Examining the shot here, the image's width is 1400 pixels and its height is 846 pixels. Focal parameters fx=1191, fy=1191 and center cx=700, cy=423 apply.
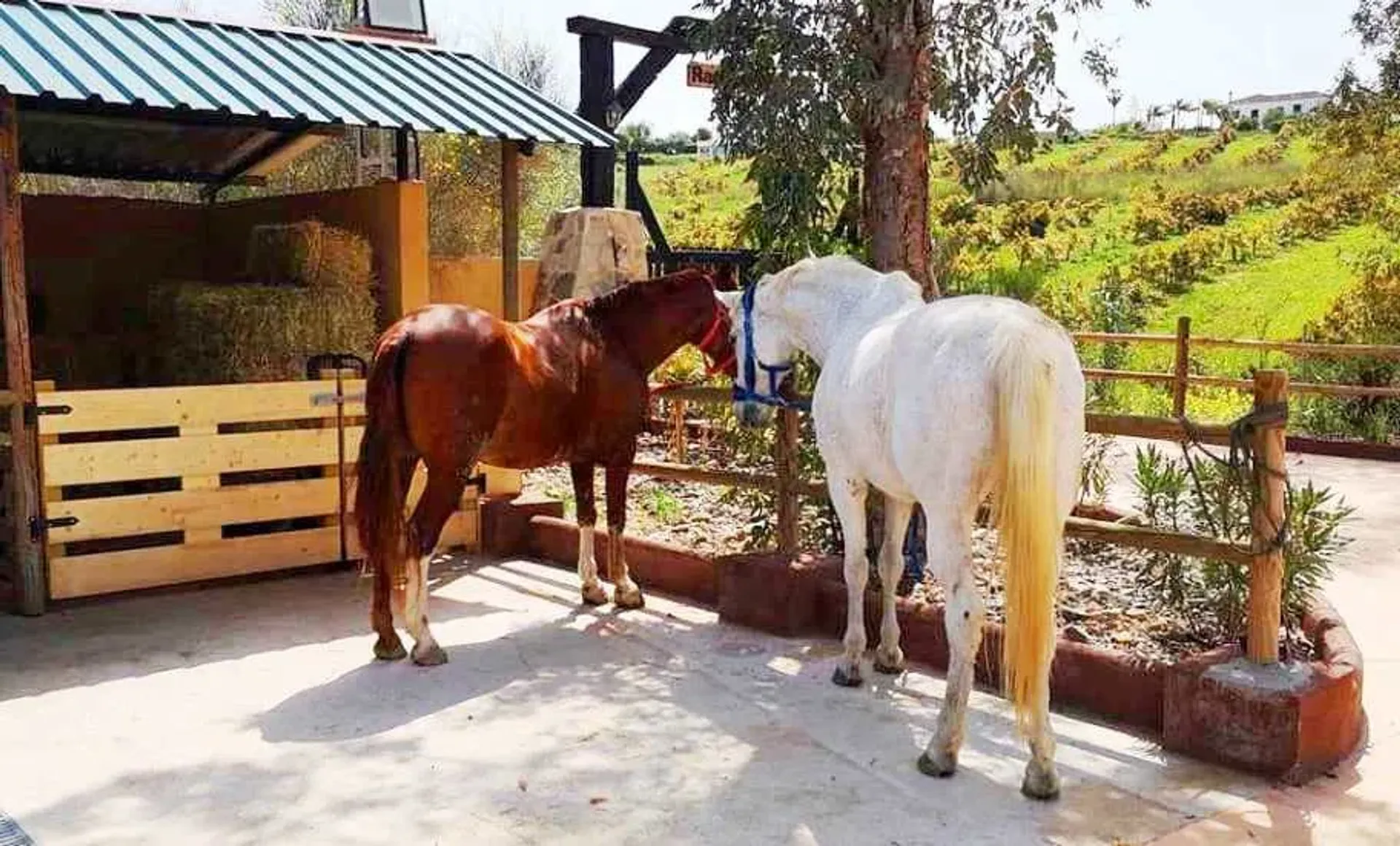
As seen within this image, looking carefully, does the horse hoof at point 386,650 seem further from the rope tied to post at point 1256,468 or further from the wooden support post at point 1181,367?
the wooden support post at point 1181,367

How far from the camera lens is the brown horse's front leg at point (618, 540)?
515 cm

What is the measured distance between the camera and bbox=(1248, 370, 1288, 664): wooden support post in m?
3.38

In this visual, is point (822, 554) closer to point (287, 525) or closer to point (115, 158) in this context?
point (287, 525)

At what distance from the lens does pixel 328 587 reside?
219 inches

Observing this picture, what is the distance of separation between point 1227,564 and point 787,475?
1.71 m

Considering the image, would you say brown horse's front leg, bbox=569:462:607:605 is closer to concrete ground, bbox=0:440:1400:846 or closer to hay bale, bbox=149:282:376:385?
concrete ground, bbox=0:440:1400:846

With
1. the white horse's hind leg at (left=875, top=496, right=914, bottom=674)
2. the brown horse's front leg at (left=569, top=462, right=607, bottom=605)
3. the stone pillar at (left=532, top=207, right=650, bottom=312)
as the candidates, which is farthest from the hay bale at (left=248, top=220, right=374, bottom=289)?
the white horse's hind leg at (left=875, top=496, right=914, bottom=674)

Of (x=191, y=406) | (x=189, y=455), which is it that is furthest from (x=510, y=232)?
(x=189, y=455)

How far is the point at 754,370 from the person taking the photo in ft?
14.7

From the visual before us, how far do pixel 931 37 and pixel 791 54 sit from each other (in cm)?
57

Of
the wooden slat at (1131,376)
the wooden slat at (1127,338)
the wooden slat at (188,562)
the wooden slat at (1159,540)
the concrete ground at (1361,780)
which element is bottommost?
the concrete ground at (1361,780)

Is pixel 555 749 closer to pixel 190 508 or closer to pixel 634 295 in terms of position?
pixel 634 295

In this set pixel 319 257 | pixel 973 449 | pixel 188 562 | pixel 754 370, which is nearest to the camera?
pixel 973 449

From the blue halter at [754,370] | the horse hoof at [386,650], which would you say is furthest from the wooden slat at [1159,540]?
the horse hoof at [386,650]
